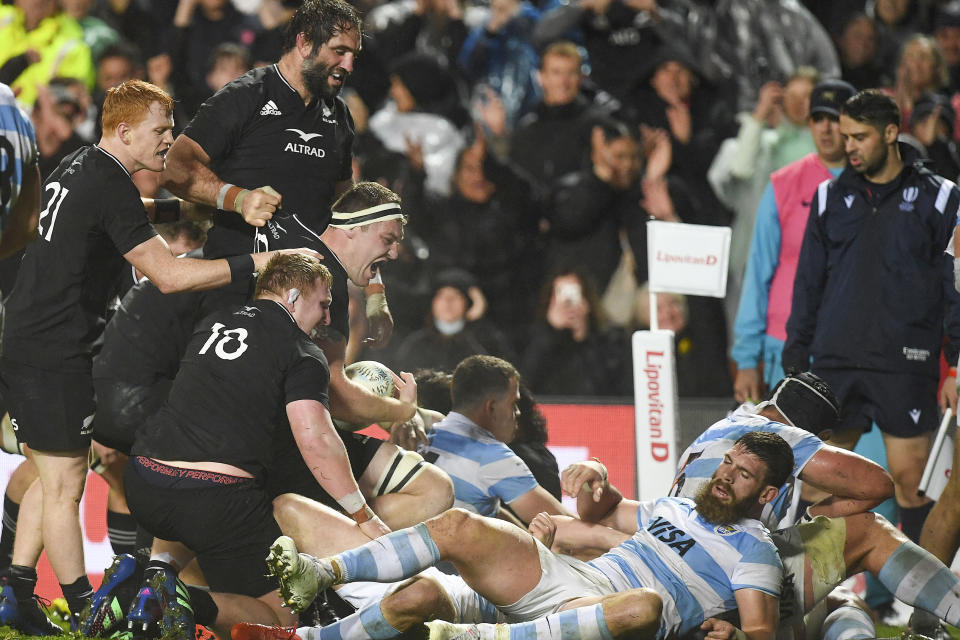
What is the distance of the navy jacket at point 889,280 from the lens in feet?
18.9

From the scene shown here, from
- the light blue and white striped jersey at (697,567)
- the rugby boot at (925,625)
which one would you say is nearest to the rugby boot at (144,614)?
the light blue and white striped jersey at (697,567)

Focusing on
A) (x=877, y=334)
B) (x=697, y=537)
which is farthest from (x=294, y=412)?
(x=877, y=334)

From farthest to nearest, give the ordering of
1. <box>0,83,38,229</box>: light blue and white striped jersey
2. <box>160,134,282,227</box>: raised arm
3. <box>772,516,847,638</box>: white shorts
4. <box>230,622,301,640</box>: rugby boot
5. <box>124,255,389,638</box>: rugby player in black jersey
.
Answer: <box>160,134,282,227</box>: raised arm, <box>772,516,847,638</box>: white shorts, <box>124,255,389,638</box>: rugby player in black jersey, <box>230,622,301,640</box>: rugby boot, <box>0,83,38,229</box>: light blue and white striped jersey

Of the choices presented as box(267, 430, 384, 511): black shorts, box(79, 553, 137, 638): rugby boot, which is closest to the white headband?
box(267, 430, 384, 511): black shorts

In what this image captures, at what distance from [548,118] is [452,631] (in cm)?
526

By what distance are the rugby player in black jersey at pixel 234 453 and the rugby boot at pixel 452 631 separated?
1.49 feet

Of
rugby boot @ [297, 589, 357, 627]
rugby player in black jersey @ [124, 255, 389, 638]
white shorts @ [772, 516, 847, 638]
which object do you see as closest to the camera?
rugby player in black jersey @ [124, 255, 389, 638]

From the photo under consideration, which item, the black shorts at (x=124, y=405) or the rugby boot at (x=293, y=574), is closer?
the rugby boot at (x=293, y=574)

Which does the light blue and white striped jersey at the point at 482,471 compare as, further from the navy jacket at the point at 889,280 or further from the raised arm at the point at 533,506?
the navy jacket at the point at 889,280

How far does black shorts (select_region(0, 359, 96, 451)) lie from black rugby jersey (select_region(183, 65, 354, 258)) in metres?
0.83

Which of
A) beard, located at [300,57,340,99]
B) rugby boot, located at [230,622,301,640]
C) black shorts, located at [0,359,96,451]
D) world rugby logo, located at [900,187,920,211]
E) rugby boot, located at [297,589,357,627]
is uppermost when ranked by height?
beard, located at [300,57,340,99]

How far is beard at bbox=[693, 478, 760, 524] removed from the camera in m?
4.26

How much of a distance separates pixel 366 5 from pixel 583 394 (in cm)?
353

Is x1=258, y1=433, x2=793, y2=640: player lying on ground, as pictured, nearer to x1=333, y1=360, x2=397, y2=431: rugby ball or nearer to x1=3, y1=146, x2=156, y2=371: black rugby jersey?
x1=333, y1=360, x2=397, y2=431: rugby ball
